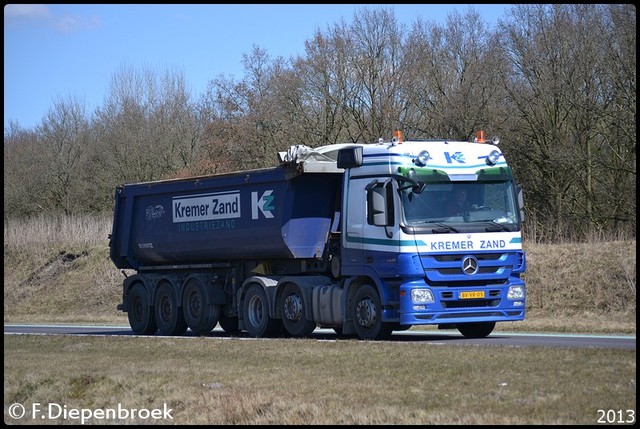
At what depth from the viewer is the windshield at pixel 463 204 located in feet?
63.2

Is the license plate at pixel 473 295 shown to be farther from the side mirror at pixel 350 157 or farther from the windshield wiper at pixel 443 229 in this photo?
the side mirror at pixel 350 157

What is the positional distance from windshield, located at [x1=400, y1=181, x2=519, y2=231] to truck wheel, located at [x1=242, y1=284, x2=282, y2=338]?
176 inches

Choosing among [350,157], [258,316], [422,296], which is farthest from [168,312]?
[422,296]

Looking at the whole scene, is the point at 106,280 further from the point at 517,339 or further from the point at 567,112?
the point at 517,339

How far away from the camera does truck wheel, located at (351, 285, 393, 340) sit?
64.4 feet

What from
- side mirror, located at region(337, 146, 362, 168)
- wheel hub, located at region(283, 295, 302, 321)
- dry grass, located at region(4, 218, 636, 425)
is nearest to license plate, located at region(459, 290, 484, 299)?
dry grass, located at region(4, 218, 636, 425)

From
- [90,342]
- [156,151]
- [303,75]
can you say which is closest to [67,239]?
[156,151]

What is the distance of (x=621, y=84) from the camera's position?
36.4 meters

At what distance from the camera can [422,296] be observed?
19.0 m

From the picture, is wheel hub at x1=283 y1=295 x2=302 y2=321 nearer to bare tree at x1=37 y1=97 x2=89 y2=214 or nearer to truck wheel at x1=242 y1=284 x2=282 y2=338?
truck wheel at x1=242 y1=284 x2=282 y2=338

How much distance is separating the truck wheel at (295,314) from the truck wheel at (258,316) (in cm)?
45

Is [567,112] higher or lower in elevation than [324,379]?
higher

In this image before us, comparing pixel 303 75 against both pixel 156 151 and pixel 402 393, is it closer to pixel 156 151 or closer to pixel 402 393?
pixel 156 151

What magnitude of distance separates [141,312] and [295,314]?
619 centimetres
